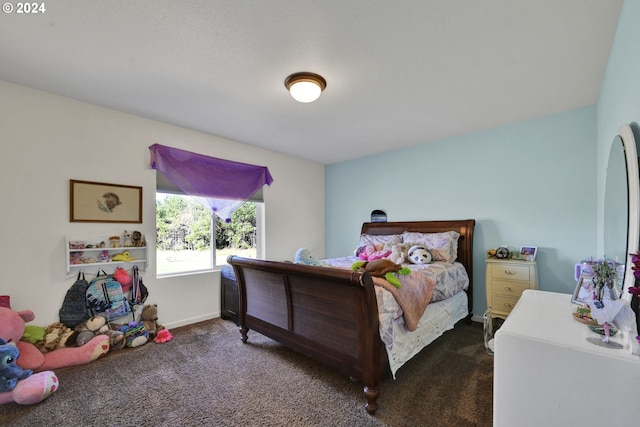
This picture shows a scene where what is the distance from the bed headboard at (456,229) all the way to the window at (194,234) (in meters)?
1.99

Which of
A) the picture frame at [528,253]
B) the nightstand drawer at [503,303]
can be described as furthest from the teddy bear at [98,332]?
the picture frame at [528,253]

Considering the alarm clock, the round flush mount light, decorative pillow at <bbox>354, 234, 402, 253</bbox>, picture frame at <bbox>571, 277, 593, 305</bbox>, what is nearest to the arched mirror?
picture frame at <bbox>571, 277, 593, 305</bbox>

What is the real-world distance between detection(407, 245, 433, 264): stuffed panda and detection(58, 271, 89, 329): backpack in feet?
11.0

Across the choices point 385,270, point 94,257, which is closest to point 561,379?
point 385,270

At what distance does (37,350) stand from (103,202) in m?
1.34

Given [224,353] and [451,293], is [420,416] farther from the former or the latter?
[224,353]

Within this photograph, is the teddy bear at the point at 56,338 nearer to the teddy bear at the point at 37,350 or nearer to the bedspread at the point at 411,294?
the teddy bear at the point at 37,350

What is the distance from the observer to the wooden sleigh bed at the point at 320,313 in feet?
5.60

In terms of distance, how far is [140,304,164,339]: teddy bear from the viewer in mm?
2862

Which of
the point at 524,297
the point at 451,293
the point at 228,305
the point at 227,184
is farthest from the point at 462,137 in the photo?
Answer: the point at 228,305

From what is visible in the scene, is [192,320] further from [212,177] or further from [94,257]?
[212,177]

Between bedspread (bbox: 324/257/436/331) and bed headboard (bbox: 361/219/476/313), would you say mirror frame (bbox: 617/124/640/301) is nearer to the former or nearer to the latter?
bedspread (bbox: 324/257/436/331)

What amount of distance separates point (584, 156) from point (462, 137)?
48.1 inches

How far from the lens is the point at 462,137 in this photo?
11.7ft
